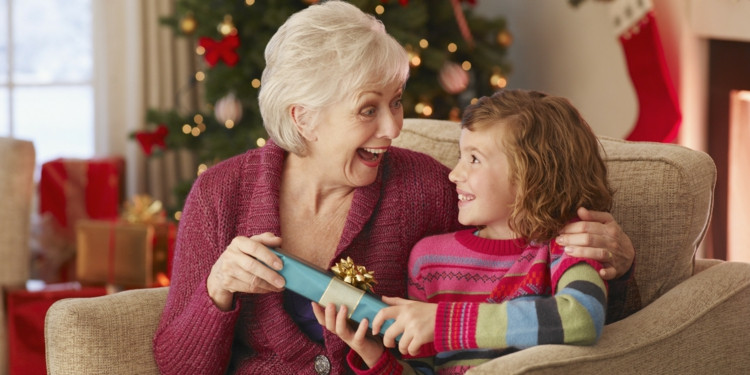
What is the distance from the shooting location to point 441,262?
1.64 metres

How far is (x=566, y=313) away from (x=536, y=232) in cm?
21

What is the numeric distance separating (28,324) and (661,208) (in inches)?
70.8

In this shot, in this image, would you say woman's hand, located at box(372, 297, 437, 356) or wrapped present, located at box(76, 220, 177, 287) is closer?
woman's hand, located at box(372, 297, 437, 356)

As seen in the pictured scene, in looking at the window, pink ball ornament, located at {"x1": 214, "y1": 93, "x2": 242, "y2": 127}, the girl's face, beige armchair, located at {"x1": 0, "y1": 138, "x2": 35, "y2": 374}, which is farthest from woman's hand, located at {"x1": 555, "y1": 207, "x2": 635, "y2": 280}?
the window

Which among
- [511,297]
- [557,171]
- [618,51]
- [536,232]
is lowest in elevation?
[511,297]

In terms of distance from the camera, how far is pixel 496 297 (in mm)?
1506

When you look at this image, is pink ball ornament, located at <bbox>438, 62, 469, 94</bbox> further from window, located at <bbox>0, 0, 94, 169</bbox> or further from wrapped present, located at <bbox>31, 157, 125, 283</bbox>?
window, located at <bbox>0, 0, 94, 169</bbox>

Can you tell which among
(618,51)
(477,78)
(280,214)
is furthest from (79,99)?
(280,214)

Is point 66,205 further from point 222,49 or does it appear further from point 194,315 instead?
point 194,315

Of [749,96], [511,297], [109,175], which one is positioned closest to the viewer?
[511,297]

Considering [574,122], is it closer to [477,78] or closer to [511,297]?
[511,297]

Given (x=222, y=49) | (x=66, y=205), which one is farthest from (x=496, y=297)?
(x=66, y=205)

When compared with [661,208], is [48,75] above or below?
above

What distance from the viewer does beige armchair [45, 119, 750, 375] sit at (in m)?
1.44
